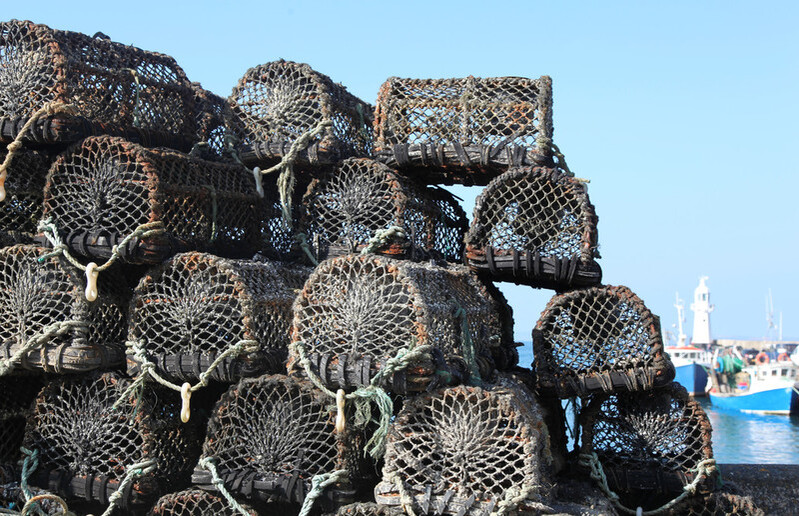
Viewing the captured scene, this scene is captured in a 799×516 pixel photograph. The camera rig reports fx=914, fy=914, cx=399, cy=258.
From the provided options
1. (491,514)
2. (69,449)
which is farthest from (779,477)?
(69,449)

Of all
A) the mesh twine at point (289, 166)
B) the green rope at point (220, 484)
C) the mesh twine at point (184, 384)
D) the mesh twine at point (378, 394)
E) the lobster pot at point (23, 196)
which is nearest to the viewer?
the mesh twine at point (378, 394)

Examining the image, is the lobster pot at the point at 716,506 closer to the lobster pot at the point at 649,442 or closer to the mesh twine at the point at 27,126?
the lobster pot at the point at 649,442

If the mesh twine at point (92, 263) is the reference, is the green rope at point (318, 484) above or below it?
below

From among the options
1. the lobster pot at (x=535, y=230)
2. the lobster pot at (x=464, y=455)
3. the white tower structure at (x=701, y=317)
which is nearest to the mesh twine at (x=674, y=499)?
the lobster pot at (x=464, y=455)

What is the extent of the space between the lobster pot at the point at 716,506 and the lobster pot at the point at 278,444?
1660 millimetres

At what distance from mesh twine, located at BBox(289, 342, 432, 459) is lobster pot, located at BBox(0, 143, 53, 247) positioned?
6.25 feet

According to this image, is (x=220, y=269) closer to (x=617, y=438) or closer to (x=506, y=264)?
(x=506, y=264)

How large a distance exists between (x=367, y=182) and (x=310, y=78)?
2.43 ft

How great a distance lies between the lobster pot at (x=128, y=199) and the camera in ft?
14.6

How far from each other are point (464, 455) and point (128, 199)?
7.02 ft

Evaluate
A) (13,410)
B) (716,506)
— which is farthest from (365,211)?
(716,506)

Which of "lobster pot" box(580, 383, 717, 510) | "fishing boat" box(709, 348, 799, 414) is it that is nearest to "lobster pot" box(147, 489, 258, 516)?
"lobster pot" box(580, 383, 717, 510)

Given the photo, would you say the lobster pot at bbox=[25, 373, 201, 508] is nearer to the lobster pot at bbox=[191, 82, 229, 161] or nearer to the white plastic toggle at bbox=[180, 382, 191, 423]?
the white plastic toggle at bbox=[180, 382, 191, 423]

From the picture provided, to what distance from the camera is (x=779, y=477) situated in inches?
215
